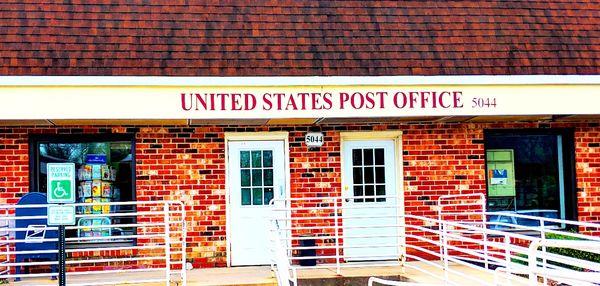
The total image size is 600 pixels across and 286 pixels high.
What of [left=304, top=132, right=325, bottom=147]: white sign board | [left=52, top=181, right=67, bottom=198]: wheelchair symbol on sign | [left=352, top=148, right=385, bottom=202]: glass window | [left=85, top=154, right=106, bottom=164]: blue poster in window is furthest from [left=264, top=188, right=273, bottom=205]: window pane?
[left=52, top=181, right=67, bottom=198]: wheelchair symbol on sign

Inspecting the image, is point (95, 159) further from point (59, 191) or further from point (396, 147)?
point (396, 147)

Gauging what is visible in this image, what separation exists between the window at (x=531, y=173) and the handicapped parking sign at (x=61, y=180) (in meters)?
6.00

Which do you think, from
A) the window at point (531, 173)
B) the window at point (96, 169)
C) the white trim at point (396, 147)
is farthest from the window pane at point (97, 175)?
the window at point (531, 173)

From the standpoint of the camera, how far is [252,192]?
11.8 metres

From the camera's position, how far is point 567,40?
12336 millimetres

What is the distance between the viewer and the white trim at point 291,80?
32.7ft

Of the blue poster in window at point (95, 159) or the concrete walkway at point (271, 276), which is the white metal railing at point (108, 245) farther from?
the blue poster in window at point (95, 159)

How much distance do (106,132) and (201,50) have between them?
174 cm

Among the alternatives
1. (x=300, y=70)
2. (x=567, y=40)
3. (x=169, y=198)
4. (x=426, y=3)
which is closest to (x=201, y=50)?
→ (x=300, y=70)

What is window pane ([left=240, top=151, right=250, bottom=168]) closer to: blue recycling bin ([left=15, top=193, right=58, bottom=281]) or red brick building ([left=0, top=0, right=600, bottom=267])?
red brick building ([left=0, top=0, right=600, bottom=267])

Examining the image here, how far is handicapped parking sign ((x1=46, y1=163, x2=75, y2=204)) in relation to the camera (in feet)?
37.0

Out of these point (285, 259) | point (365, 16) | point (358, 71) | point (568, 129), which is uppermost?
point (365, 16)

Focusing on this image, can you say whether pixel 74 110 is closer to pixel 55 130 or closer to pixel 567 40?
pixel 55 130

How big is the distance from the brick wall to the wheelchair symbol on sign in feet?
1.24
